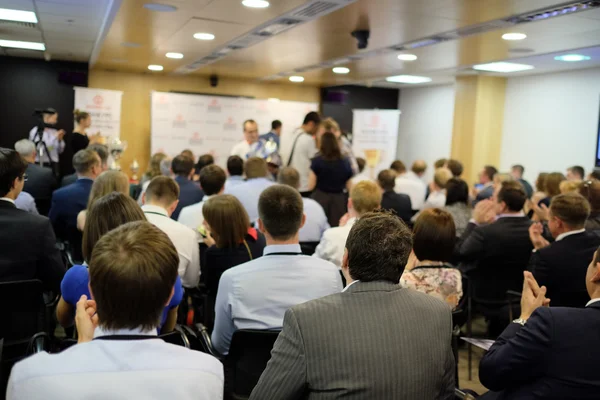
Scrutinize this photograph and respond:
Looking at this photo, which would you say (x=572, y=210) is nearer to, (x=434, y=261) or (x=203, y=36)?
(x=434, y=261)

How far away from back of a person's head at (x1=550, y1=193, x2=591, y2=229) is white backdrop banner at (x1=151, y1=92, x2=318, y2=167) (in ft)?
30.0

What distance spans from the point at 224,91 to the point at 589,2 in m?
8.68

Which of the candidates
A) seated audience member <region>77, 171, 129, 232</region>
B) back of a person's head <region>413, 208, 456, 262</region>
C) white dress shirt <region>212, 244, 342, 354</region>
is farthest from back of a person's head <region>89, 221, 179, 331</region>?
seated audience member <region>77, 171, 129, 232</region>

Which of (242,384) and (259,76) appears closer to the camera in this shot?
(242,384)

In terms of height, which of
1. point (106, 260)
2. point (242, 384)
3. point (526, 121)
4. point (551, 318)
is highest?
point (526, 121)

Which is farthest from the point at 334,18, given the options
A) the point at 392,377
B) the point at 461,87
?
the point at 461,87

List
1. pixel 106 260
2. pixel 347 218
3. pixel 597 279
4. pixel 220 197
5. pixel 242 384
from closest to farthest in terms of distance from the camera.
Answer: pixel 106 260
pixel 597 279
pixel 242 384
pixel 220 197
pixel 347 218

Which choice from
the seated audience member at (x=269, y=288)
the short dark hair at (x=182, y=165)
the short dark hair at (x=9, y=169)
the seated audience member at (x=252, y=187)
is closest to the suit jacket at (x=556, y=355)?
the seated audience member at (x=269, y=288)

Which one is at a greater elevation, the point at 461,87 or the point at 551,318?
the point at 461,87

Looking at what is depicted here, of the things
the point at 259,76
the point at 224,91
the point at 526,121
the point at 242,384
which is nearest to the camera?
the point at 242,384

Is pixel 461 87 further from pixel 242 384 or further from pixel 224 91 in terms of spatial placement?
pixel 242 384

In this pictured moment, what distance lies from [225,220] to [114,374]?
218 cm

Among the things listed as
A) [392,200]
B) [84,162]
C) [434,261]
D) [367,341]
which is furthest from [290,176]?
[367,341]

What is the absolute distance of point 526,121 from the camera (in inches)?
414
